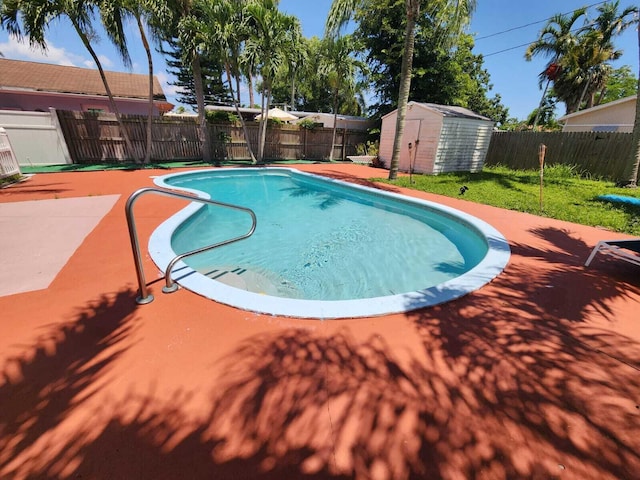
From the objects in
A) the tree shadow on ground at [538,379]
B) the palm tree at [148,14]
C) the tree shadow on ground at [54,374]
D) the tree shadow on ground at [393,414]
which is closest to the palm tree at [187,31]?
the palm tree at [148,14]

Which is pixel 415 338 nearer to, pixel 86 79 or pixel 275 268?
pixel 275 268

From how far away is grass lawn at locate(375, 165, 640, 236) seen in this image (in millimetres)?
6430

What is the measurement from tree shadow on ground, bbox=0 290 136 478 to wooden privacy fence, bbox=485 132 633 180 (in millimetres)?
14701

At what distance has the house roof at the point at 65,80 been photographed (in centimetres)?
1588

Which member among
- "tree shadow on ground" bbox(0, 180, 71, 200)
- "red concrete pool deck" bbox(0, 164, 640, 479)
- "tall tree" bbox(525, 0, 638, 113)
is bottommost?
"red concrete pool deck" bbox(0, 164, 640, 479)

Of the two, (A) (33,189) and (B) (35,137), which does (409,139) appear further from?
(B) (35,137)

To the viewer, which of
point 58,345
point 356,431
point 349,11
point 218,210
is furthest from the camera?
point 349,11

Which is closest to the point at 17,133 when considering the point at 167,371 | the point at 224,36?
the point at 224,36

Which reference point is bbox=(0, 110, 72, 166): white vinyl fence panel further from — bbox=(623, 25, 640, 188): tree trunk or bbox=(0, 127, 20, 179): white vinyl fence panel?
bbox=(623, 25, 640, 188): tree trunk

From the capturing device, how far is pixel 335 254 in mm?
5465

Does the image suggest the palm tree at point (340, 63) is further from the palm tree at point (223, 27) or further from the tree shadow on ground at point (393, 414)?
the tree shadow on ground at point (393, 414)

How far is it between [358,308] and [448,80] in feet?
71.0

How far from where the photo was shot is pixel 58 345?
7.39 feet

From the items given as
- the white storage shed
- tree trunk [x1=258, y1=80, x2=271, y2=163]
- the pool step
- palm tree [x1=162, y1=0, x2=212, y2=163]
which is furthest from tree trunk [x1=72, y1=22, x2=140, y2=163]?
the white storage shed
